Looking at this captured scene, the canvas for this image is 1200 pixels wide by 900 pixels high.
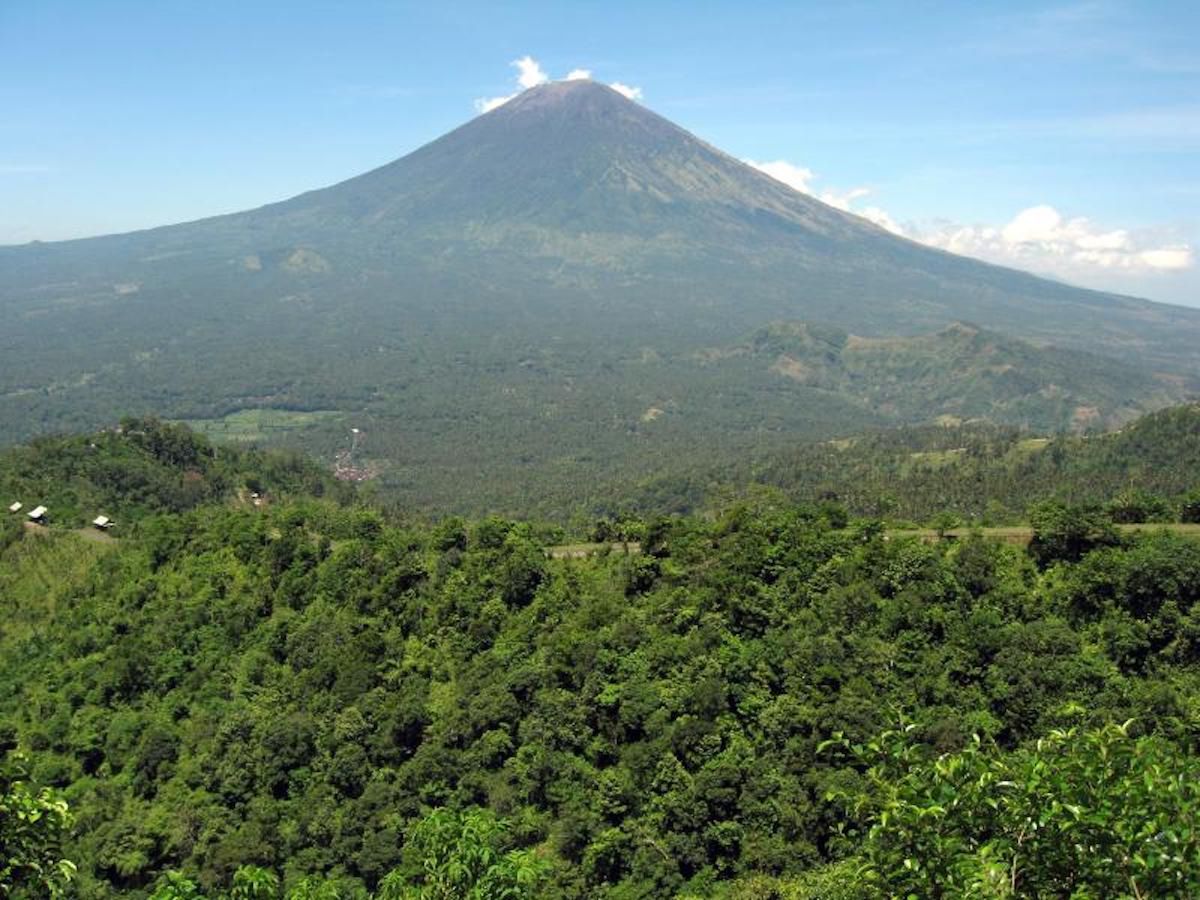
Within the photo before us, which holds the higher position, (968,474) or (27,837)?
(27,837)

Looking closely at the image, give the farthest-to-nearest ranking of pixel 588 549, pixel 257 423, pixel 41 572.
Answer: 1. pixel 257 423
2. pixel 41 572
3. pixel 588 549

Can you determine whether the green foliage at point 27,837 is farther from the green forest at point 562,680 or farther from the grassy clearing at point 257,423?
the grassy clearing at point 257,423

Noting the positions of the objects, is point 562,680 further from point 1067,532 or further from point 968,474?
point 968,474

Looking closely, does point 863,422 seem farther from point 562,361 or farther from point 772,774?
point 772,774

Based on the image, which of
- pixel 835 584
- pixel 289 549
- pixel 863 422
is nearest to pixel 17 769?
pixel 835 584

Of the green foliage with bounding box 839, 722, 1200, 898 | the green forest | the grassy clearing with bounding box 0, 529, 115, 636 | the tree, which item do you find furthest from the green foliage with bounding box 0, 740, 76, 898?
the grassy clearing with bounding box 0, 529, 115, 636

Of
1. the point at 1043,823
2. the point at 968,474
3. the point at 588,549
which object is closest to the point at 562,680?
the point at 588,549
